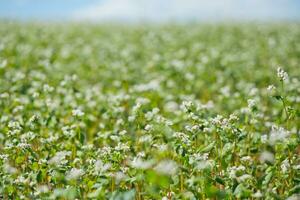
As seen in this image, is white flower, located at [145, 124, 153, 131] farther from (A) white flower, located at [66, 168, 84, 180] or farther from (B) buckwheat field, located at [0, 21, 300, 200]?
(A) white flower, located at [66, 168, 84, 180]

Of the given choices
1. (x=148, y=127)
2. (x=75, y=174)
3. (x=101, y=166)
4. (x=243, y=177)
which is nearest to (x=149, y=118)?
(x=148, y=127)

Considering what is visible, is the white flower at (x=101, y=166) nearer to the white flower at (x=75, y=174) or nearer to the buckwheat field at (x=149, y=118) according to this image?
the buckwheat field at (x=149, y=118)

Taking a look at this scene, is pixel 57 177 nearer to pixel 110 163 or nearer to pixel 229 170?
pixel 110 163

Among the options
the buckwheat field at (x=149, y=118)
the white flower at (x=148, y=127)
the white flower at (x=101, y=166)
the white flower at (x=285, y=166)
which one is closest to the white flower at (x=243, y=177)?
the buckwheat field at (x=149, y=118)

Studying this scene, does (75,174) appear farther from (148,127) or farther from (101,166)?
(148,127)

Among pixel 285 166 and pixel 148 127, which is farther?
pixel 148 127

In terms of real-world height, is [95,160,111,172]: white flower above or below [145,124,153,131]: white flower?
below

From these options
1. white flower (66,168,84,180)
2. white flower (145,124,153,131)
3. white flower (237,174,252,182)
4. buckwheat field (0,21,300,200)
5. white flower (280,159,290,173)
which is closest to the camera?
white flower (237,174,252,182)

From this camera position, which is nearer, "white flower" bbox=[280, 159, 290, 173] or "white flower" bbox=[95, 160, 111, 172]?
"white flower" bbox=[95, 160, 111, 172]

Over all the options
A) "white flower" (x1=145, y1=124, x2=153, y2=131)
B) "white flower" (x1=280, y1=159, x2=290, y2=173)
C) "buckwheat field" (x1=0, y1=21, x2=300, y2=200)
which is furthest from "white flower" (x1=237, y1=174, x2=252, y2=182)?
"white flower" (x1=145, y1=124, x2=153, y2=131)
